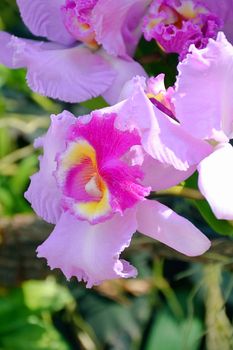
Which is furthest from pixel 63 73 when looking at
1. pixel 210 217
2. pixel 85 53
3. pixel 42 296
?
pixel 42 296

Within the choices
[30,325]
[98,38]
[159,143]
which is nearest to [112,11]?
[98,38]

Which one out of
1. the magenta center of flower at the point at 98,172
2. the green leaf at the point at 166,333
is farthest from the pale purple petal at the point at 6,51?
the green leaf at the point at 166,333

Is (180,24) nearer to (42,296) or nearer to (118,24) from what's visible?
(118,24)

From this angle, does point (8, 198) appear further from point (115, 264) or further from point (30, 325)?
point (115, 264)

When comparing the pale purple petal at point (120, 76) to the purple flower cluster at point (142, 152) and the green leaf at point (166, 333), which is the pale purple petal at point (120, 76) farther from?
the green leaf at point (166, 333)

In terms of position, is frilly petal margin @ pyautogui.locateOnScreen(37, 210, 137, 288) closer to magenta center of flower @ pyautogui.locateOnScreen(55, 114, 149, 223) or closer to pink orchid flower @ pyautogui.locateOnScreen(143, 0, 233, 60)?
magenta center of flower @ pyautogui.locateOnScreen(55, 114, 149, 223)

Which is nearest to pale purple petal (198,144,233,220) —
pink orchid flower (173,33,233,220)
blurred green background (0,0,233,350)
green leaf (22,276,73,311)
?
pink orchid flower (173,33,233,220)
